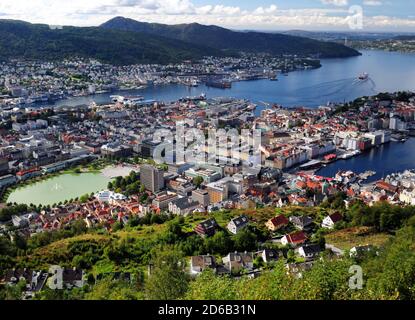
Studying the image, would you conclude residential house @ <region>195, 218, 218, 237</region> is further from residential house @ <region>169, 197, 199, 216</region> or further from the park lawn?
the park lawn

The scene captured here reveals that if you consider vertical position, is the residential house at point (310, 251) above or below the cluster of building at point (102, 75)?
below

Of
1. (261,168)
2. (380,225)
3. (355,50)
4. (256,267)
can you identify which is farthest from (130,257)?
(355,50)

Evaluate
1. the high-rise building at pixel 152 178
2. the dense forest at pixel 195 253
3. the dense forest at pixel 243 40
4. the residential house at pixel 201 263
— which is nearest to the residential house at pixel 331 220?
the dense forest at pixel 195 253

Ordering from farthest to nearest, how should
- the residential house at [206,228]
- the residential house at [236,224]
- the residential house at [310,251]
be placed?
1. the residential house at [236,224]
2. the residential house at [206,228]
3. the residential house at [310,251]

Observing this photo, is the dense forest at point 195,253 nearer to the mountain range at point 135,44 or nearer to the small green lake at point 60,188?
the small green lake at point 60,188

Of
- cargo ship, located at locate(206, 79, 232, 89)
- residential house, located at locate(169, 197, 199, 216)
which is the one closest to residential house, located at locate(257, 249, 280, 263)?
residential house, located at locate(169, 197, 199, 216)

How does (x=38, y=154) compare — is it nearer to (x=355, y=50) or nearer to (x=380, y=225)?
(x=380, y=225)
